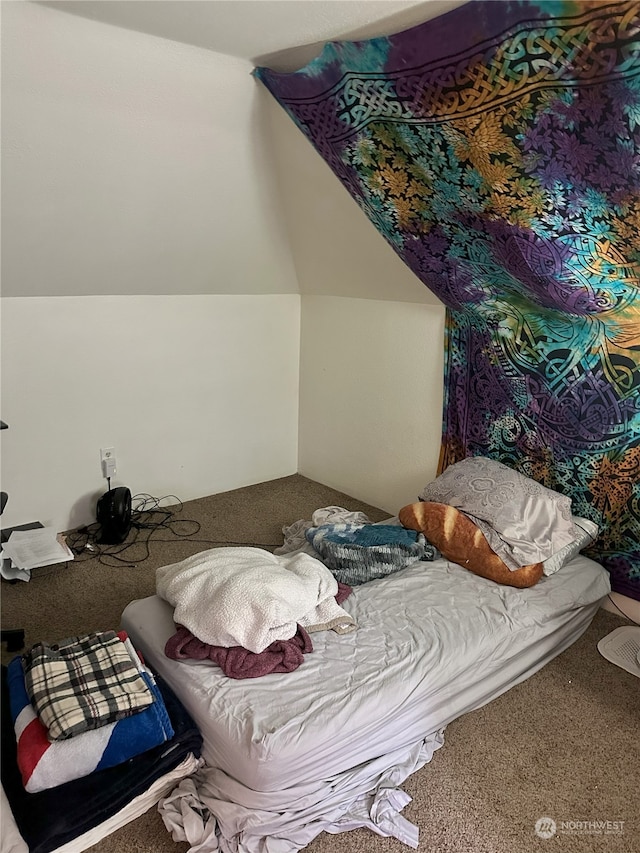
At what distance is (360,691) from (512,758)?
550mm

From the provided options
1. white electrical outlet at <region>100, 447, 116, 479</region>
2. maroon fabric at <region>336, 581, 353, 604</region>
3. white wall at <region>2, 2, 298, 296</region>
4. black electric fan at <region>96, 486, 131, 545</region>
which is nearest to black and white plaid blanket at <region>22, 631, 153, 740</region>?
maroon fabric at <region>336, 581, 353, 604</region>

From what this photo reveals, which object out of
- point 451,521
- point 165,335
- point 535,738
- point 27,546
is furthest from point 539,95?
point 27,546

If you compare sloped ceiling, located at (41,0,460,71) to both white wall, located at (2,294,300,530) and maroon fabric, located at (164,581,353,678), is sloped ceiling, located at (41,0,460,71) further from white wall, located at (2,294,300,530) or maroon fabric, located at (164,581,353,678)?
maroon fabric, located at (164,581,353,678)

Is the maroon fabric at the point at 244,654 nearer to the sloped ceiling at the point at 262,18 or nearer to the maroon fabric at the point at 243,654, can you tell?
the maroon fabric at the point at 243,654

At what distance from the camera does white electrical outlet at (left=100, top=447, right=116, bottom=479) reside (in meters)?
3.39

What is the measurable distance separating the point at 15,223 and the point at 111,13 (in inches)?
39.4

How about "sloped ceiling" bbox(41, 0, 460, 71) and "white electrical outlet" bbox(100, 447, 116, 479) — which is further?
"white electrical outlet" bbox(100, 447, 116, 479)

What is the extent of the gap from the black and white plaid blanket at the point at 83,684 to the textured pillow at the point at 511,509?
4.53 feet

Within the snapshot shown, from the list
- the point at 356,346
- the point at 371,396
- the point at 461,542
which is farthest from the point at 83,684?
the point at 356,346

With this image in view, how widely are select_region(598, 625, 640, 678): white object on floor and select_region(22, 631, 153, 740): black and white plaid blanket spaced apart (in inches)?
67.3

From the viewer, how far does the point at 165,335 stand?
11.4 feet

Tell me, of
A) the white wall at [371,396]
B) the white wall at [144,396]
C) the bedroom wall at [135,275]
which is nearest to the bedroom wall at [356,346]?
the white wall at [371,396]

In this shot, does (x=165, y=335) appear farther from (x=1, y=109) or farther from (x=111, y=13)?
(x=111, y=13)

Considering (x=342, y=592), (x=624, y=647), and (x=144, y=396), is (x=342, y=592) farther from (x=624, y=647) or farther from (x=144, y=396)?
(x=144, y=396)
